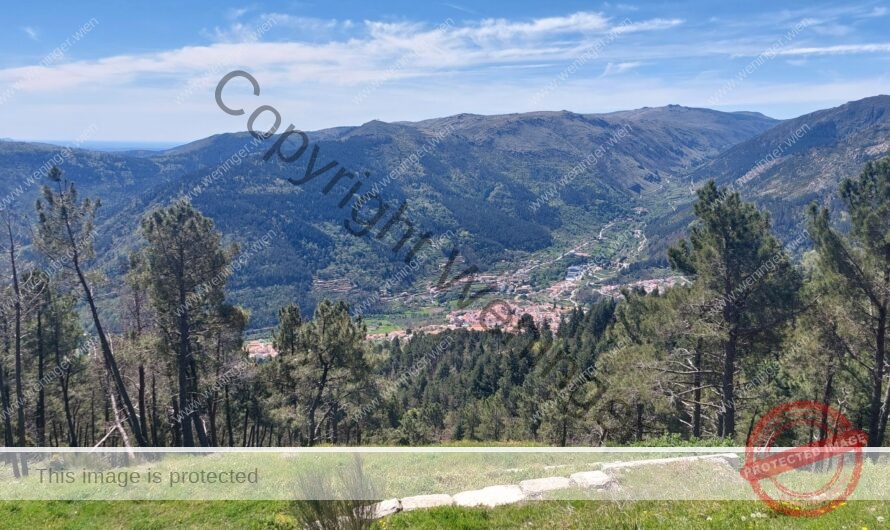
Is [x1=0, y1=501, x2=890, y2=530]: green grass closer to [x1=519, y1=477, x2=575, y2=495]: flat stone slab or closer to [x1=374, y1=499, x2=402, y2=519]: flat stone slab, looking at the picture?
[x1=374, y1=499, x2=402, y2=519]: flat stone slab

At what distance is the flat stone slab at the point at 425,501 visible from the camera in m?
7.01

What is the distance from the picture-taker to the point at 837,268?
1204cm

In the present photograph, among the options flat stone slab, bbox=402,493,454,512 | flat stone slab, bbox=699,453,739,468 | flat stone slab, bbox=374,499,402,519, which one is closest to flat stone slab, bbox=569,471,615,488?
flat stone slab, bbox=402,493,454,512

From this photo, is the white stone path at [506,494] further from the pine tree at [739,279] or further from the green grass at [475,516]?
the pine tree at [739,279]

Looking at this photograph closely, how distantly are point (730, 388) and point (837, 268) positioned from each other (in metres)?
4.46

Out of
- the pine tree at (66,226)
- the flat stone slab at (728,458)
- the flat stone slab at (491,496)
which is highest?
the pine tree at (66,226)

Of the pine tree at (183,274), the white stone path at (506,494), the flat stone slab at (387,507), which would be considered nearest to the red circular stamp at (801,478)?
the white stone path at (506,494)

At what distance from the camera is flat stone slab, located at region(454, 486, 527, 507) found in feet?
23.3

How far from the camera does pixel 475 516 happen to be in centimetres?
662

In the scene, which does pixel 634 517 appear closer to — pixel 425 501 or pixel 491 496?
pixel 491 496

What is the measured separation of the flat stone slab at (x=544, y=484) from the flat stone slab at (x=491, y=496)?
0.14 meters

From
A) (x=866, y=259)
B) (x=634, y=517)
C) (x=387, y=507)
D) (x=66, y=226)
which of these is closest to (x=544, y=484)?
(x=634, y=517)

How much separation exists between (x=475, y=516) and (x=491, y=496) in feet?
2.41

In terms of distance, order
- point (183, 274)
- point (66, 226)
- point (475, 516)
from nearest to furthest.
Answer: point (475, 516) → point (66, 226) → point (183, 274)
